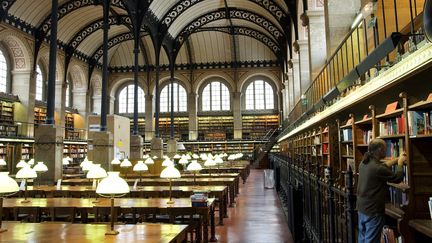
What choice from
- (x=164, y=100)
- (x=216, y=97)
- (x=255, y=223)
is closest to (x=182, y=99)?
(x=164, y=100)

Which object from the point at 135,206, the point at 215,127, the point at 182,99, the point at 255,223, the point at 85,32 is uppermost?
the point at 85,32

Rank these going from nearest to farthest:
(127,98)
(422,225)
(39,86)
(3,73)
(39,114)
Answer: (422,225), (3,73), (39,114), (39,86), (127,98)

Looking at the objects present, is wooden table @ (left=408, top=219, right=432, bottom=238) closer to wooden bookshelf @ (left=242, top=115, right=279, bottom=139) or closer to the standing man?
the standing man

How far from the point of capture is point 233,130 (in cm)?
2892

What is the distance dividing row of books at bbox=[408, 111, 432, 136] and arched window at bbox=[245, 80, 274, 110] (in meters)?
26.3

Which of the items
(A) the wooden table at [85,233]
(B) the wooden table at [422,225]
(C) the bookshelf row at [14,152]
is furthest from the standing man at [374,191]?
(C) the bookshelf row at [14,152]

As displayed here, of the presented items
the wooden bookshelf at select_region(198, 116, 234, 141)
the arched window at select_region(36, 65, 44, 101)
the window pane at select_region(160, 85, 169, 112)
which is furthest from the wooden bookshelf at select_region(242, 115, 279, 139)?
the arched window at select_region(36, 65, 44, 101)

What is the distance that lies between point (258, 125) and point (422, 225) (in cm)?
2654

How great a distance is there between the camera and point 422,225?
2846 millimetres

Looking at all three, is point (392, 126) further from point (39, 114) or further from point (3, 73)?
point (39, 114)

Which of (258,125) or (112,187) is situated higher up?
(258,125)

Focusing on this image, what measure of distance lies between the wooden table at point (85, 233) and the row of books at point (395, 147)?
8.93 ft

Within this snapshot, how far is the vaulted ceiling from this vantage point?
19.0 meters

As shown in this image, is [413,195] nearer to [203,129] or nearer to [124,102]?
[203,129]
